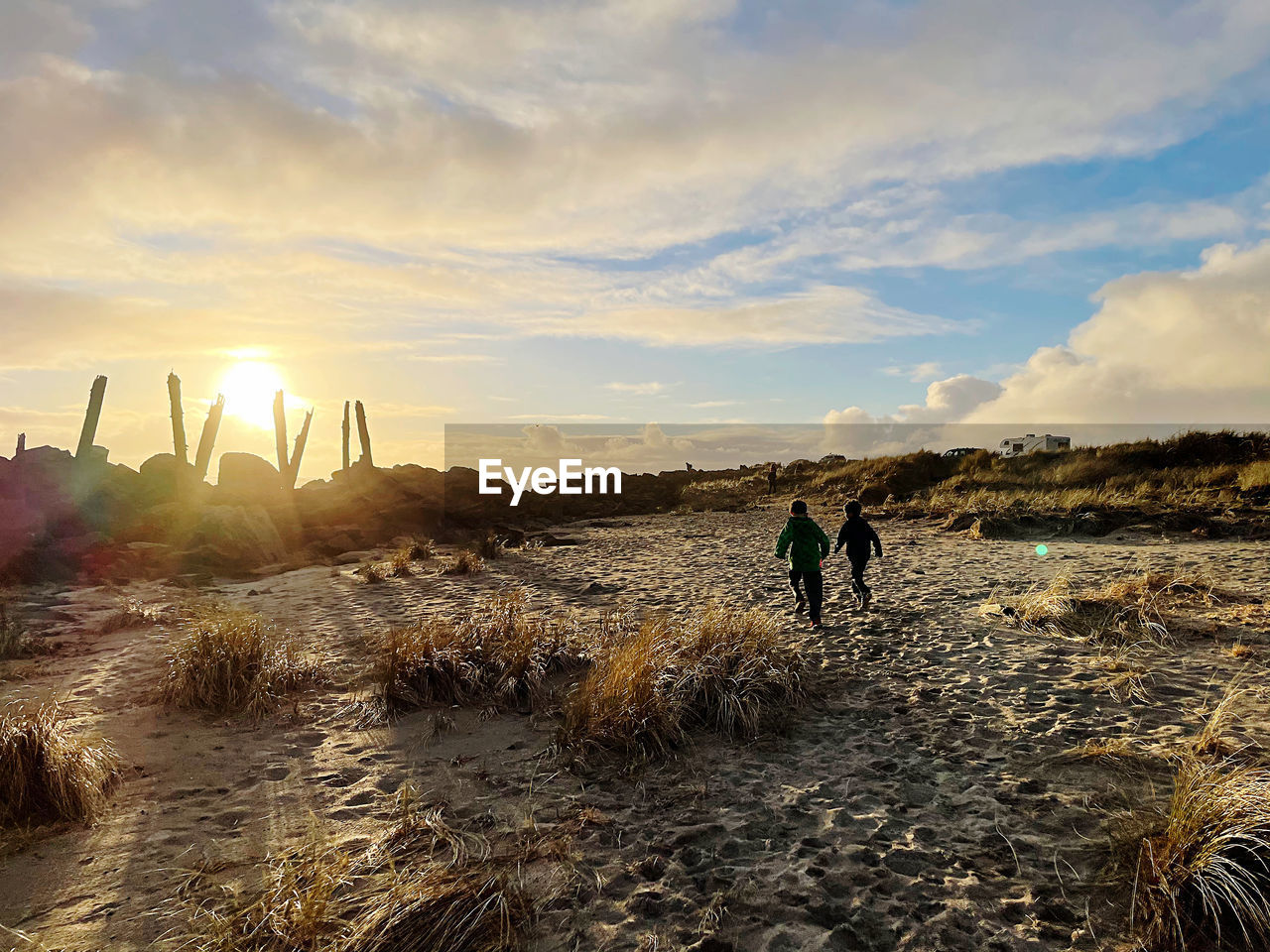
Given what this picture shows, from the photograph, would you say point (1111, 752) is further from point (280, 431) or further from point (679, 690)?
point (280, 431)

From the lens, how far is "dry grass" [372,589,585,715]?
6918 mm

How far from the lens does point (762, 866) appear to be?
13.2ft

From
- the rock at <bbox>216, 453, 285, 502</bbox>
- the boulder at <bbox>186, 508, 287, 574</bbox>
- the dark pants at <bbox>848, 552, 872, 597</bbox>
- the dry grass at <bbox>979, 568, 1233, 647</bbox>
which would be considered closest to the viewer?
the dry grass at <bbox>979, 568, 1233, 647</bbox>

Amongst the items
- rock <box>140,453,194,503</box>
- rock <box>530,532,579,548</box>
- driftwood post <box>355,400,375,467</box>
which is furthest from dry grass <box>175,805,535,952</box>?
driftwood post <box>355,400,375,467</box>

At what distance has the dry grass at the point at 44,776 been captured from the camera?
4645 millimetres

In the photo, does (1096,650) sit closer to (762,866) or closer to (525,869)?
(762,866)

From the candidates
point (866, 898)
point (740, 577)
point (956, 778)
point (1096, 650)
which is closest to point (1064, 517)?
point (740, 577)

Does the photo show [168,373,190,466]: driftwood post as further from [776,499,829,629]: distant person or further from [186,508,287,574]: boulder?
[776,499,829,629]: distant person

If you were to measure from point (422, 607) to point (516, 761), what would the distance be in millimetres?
6376

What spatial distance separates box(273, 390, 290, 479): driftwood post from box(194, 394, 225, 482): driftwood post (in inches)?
178

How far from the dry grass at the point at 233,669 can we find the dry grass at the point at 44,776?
1749 millimetres

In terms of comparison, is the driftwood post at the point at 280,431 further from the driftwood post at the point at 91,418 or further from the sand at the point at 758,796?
the sand at the point at 758,796

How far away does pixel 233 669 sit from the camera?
7027 mm

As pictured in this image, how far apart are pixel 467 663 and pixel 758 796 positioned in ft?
11.8
